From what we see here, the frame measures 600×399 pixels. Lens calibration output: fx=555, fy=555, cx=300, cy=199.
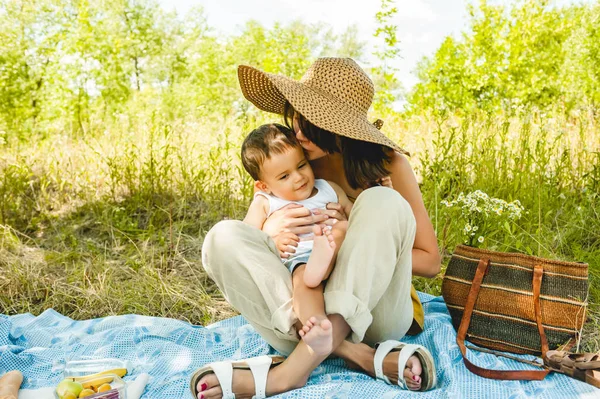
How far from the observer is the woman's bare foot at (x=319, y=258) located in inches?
74.2

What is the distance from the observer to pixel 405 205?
1989 millimetres

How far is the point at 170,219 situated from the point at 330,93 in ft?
5.69

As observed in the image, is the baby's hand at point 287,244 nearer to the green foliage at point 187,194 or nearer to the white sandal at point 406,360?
the white sandal at point 406,360

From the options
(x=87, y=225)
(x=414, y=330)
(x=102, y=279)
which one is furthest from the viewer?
(x=87, y=225)

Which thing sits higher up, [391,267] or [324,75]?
[324,75]

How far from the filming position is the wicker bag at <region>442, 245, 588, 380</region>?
221 centimetres

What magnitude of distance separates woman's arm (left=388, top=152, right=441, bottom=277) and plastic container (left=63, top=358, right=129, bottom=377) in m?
1.31

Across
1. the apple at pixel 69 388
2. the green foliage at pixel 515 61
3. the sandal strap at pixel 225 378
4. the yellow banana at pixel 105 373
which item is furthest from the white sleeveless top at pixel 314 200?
the green foliage at pixel 515 61

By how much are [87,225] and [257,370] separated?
326 centimetres

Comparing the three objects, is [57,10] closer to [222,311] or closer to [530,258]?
[222,311]

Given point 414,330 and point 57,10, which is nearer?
point 414,330

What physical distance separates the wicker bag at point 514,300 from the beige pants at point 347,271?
471 mm

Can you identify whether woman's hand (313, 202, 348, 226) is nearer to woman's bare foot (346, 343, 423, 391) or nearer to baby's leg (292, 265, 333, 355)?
baby's leg (292, 265, 333, 355)

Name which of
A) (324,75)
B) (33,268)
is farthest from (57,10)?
(324,75)
